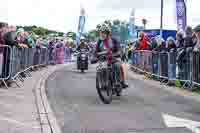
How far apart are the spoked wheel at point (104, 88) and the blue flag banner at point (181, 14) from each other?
33.4 ft

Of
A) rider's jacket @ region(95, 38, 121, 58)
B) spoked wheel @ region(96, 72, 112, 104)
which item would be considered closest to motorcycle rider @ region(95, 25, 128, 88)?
rider's jacket @ region(95, 38, 121, 58)

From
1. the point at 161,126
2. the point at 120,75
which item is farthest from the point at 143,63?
the point at 161,126

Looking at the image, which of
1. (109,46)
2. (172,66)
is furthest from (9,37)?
(172,66)

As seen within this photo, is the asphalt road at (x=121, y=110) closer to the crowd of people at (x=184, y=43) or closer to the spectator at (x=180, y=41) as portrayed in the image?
the crowd of people at (x=184, y=43)

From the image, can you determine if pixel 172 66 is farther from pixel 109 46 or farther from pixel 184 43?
pixel 109 46

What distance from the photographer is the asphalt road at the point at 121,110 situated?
8625 millimetres

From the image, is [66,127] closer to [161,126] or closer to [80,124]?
[80,124]

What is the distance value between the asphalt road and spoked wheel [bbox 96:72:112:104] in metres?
0.16

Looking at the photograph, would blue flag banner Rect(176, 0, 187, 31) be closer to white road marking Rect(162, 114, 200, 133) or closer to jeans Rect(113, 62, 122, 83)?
jeans Rect(113, 62, 122, 83)

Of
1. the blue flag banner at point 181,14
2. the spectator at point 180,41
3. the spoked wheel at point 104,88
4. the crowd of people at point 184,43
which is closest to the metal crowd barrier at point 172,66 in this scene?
the crowd of people at point 184,43

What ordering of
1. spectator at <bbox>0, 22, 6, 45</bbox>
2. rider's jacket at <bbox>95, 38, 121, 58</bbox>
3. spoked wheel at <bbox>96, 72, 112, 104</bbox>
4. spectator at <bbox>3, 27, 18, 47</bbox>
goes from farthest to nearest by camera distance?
spectator at <bbox>3, 27, 18, 47</bbox>
spectator at <bbox>0, 22, 6, 45</bbox>
rider's jacket at <bbox>95, 38, 121, 58</bbox>
spoked wheel at <bbox>96, 72, 112, 104</bbox>

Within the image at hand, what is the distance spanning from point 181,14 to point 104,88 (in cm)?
1053

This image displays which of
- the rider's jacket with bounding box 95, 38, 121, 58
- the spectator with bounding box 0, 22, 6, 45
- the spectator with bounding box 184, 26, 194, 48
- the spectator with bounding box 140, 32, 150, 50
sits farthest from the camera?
the spectator with bounding box 140, 32, 150, 50

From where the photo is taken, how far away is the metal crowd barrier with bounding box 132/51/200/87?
14709mm
